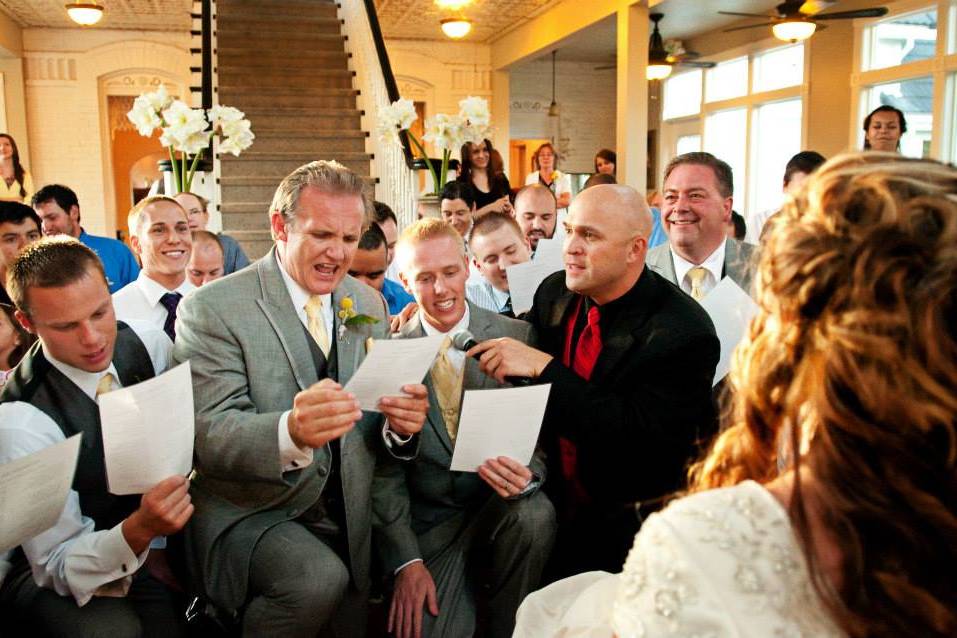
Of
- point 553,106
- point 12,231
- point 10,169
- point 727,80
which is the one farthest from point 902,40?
point 10,169

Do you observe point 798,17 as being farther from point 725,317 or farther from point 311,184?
point 311,184

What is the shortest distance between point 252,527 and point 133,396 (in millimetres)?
615

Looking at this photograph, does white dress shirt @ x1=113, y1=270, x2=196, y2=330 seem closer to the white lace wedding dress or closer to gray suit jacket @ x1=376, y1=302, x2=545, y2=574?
gray suit jacket @ x1=376, y1=302, x2=545, y2=574

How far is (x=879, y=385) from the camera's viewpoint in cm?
71

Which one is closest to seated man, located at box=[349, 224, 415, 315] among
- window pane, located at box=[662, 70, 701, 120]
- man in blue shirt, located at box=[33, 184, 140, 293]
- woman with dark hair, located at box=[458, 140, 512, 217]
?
man in blue shirt, located at box=[33, 184, 140, 293]

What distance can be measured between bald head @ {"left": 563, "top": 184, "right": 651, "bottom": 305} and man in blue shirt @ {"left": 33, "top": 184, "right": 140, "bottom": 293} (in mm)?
3107

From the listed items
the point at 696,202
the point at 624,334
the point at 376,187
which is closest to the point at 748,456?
the point at 624,334

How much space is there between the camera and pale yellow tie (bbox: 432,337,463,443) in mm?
2422

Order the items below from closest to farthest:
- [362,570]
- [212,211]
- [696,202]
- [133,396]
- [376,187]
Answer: [133,396] < [362,570] < [696,202] < [212,211] < [376,187]

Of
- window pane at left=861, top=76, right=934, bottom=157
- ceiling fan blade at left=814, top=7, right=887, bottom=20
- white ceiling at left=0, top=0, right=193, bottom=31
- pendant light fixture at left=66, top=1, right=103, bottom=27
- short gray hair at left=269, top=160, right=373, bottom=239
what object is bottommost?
short gray hair at left=269, top=160, right=373, bottom=239

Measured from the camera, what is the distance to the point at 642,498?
7.76 ft

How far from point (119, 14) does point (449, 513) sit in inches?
410

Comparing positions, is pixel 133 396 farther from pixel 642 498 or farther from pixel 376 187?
pixel 376 187

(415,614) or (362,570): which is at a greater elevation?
(362,570)
